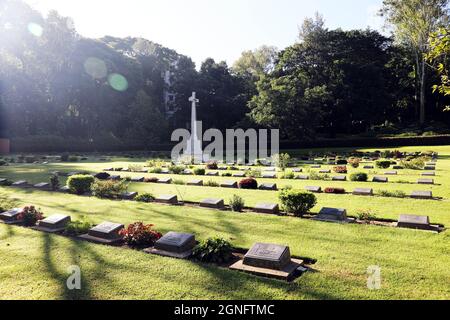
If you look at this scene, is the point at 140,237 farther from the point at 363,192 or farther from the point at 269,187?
the point at 363,192

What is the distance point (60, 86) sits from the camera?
4888 cm

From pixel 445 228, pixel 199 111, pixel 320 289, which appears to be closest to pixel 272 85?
pixel 199 111

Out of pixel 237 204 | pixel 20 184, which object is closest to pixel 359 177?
pixel 237 204

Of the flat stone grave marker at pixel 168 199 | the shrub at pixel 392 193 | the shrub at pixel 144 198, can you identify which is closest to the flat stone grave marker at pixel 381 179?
the shrub at pixel 392 193

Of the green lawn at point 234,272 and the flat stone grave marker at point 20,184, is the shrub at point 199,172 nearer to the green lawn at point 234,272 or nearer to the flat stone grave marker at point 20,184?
the flat stone grave marker at point 20,184

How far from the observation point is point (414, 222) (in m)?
8.98

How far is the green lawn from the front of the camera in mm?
5703

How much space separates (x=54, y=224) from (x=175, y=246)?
419 cm

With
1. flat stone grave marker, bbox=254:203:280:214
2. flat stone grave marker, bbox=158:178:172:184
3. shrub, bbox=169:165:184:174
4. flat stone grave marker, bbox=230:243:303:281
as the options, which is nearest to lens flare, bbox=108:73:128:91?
shrub, bbox=169:165:184:174

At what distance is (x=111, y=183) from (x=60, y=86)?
40040mm

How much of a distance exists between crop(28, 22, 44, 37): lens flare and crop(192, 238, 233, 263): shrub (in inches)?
1954

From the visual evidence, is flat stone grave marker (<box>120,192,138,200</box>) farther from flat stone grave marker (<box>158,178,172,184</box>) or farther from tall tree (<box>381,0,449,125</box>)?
tall tree (<box>381,0,449,125</box>)

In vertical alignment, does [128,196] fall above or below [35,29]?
below
